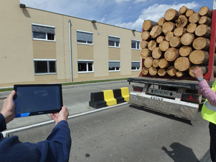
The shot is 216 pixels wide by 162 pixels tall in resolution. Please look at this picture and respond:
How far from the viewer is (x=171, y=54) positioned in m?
4.54

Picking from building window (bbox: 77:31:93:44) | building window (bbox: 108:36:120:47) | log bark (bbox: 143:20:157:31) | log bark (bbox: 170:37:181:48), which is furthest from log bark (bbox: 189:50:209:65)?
building window (bbox: 108:36:120:47)

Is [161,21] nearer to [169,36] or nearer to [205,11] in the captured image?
[169,36]

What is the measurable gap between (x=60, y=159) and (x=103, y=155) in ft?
6.98

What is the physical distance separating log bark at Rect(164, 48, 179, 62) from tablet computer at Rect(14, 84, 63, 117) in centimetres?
404

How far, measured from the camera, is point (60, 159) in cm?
97

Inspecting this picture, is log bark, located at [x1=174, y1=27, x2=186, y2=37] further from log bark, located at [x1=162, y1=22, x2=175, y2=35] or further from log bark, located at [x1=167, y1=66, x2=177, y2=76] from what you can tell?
log bark, located at [x1=167, y1=66, x2=177, y2=76]

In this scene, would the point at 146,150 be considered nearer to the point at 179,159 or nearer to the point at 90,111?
the point at 179,159

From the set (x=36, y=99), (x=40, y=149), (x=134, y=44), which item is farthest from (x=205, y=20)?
(x=134, y=44)

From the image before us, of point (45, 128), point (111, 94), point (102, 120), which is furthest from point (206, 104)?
point (111, 94)

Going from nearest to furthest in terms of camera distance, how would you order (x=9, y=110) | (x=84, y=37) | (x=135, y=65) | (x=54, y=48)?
1. (x=9, y=110)
2. (x=54, y=48)
3. (x=84, y=37)
4. (x=135, y=65)

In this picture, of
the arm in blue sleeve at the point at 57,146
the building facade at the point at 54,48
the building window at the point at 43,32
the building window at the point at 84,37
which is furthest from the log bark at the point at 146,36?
the building window at the point at 84,37

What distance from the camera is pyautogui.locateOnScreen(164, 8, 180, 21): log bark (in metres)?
4.56

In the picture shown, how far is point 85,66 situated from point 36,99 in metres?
15.8

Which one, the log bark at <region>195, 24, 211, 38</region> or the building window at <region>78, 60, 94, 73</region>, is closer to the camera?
the log bark at <region>195, 24, 211, 38</region>
